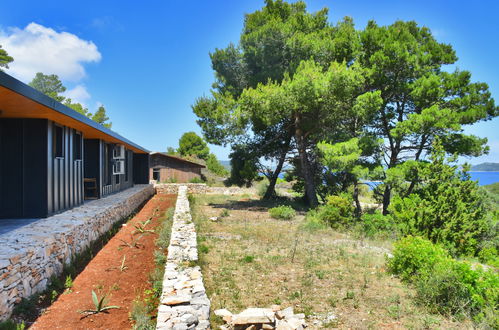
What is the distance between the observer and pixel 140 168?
874 inches

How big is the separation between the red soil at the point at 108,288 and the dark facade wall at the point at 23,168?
1909 millimetres

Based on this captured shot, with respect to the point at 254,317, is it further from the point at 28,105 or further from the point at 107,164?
the point at 107,164

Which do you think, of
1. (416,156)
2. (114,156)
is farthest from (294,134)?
(114,156)

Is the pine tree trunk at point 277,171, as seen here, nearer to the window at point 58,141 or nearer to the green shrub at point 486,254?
the green shrub at point 486,254

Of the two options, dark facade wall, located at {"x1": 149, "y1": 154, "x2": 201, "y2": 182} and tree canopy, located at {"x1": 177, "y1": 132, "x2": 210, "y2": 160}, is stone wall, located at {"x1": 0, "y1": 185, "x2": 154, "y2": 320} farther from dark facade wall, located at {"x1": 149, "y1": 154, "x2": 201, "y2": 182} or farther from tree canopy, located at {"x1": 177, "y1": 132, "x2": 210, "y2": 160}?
tree canopy, located at {"x1": 177, "y1": 132, "x2": 210, "y2": 160}

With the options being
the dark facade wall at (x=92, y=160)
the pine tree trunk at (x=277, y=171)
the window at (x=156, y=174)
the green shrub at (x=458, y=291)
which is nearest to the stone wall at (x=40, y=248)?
the dark facade wall at (x=92, y=160)

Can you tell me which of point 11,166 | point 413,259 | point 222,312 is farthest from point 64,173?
point 413,259

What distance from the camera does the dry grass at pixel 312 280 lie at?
447 cm

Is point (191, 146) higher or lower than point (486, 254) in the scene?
higher

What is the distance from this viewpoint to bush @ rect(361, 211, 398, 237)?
11.6m

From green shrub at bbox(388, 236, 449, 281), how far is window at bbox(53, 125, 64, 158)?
833 cm

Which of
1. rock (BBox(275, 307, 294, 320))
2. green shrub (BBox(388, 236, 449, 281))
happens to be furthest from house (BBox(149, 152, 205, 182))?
rock (BBox(275, 307, 294, 320))

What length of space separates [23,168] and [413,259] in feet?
27.8

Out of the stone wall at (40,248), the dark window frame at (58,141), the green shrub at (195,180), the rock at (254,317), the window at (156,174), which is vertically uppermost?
the dark window frame at (58,141)
